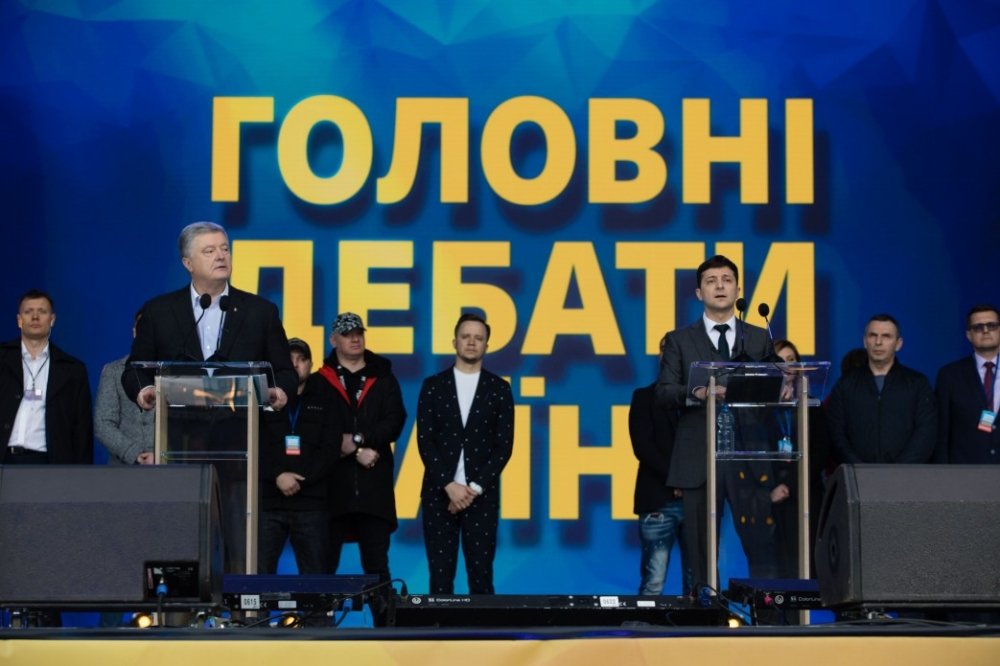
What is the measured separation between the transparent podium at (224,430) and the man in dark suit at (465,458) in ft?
5.37

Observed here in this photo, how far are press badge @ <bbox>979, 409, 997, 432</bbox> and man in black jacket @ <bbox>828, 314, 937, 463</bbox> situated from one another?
0.20m

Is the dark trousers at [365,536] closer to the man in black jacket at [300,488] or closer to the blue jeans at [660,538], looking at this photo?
the man in black jacket at [300,488]

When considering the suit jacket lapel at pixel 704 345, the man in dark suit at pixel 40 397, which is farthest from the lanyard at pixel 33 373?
the suit jacket lapel at pixel 704 345

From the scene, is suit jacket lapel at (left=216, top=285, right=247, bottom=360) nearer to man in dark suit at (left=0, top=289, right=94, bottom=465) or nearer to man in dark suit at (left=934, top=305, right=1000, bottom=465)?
man in dark suit at (left=0, top=289, right=94, bottom=465)

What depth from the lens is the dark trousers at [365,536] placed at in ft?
20.7

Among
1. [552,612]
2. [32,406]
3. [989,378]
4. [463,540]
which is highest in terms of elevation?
[989,378]

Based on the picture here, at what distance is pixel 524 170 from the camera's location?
7.59 m

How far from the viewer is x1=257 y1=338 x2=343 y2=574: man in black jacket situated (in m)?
6.18

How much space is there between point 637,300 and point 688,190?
64 centimetres

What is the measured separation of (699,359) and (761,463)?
58 centimetres

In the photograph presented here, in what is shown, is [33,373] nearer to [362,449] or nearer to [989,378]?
[362,449]

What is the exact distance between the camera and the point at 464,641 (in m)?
2.49

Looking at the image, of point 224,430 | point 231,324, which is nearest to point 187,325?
point 231,324

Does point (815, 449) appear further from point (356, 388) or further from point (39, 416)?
point (39, 416)
